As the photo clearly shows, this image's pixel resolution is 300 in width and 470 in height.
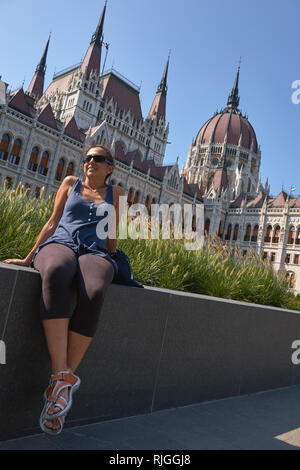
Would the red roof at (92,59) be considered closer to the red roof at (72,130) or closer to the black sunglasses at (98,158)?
the red roof at (72,130)

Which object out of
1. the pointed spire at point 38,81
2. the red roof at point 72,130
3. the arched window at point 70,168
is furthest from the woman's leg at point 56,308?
the pointed spire at point 38,81

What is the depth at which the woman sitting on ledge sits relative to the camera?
1930mm

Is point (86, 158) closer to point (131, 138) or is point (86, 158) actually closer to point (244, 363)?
point (244, 363)

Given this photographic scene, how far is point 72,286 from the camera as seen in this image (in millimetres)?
2188

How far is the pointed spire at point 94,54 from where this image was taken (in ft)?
151

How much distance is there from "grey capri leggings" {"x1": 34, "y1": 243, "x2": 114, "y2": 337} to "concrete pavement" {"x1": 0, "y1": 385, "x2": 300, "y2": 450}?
0.74m

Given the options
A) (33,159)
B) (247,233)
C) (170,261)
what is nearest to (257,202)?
(247,233)

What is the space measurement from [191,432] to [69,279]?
1.48 m

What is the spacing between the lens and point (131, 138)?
50.1 metres

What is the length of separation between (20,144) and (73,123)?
6391 millimetres

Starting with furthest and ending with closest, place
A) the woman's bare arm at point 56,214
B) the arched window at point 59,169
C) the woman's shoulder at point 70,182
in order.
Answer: the arched window at point 59,169 → the woman's shoulder at point 70,182 → the woman's bare arm at point 56,214

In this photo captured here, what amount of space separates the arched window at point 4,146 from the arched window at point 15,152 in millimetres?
481

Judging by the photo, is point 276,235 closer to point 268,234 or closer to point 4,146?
point 268,234

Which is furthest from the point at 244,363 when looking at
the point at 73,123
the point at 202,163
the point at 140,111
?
the point at 202,163
